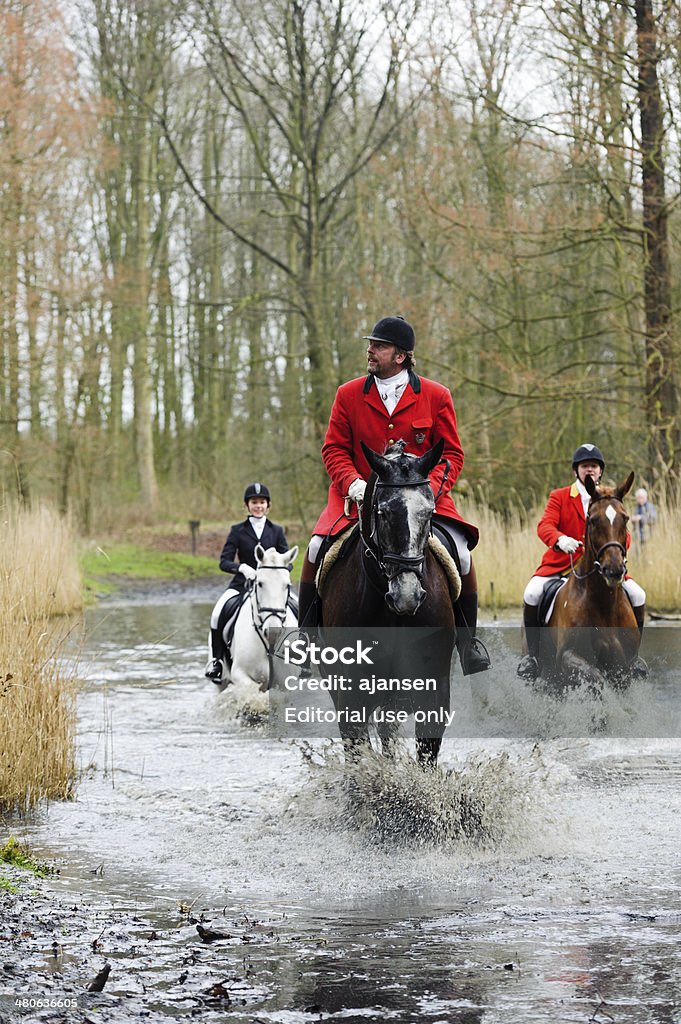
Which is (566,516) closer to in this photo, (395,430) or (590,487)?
(590,487)

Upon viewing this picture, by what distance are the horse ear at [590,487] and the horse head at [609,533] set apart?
2 centimetres

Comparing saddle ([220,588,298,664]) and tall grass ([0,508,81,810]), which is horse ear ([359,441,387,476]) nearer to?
tall grass ([0,508,81,810])

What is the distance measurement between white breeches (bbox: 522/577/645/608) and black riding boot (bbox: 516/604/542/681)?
61 mm

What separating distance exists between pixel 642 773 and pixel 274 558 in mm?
4254

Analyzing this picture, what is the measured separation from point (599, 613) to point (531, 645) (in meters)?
1.24

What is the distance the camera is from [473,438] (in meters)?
24.7

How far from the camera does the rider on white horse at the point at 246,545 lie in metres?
12.5

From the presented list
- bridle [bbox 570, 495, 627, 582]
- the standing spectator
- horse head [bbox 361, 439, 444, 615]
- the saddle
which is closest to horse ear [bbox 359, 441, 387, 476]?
horse head [bbox 361, 439, 444, 615]

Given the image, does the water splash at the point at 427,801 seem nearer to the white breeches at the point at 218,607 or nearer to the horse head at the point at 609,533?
the horse head at the point at 609,533

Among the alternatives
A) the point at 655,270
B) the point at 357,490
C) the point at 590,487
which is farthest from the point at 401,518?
the point at 655,270

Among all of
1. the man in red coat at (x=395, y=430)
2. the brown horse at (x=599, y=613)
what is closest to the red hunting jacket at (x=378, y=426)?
the man in red coat at (x=395, y=430)

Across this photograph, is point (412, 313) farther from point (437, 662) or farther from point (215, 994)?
point (215, 994)

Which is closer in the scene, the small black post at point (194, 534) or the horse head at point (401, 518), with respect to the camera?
the horse head at point (401, 518)

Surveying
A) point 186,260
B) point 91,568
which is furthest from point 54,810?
point 186,260
